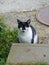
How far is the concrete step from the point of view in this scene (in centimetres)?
435

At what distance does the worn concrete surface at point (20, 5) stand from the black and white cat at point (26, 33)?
199cm

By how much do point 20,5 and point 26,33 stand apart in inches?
93.0

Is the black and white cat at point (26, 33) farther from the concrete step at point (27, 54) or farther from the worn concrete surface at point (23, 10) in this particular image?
the worn concrete surface at point (23, 10)

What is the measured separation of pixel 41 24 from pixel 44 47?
166 centimetres

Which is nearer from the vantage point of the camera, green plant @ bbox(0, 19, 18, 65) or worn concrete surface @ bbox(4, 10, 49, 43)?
green plant @ bbox(0, 19, 18, 65)

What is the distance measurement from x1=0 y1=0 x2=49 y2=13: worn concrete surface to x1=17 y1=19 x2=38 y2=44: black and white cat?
6.51 feet

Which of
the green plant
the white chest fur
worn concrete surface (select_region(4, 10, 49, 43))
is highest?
the white chest fur

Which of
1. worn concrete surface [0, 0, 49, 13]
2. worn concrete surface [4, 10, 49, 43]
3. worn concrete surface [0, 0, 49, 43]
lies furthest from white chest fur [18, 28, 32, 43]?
worn concrete surface [0, 0, 49, 13]

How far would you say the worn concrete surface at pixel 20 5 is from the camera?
7145 mm

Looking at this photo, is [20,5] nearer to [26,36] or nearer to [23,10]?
[23,10]

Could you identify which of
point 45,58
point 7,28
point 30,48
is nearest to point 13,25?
point 7,28

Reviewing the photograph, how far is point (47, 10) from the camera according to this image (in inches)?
268

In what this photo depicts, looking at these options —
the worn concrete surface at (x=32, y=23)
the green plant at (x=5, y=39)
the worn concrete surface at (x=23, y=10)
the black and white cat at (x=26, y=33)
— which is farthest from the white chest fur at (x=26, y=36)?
the worn concrete surface at (x=23, y=10)

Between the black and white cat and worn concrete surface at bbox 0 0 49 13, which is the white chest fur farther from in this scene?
worn concrete surface at bbox 0 0 49 13
